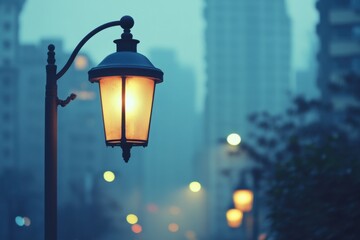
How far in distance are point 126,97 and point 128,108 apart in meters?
0.10

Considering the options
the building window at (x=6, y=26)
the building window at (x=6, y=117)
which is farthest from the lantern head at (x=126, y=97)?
the building window at (x=6, y=117)

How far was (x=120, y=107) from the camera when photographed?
907 centimetres

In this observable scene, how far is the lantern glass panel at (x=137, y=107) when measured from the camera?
29.8 ft

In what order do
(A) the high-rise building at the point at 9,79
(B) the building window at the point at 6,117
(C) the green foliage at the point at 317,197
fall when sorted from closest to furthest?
(C) the green foliage at the point at 317,197
(A) the high-rise building at the point at 9,79
(B) the building window at the point at 6,117

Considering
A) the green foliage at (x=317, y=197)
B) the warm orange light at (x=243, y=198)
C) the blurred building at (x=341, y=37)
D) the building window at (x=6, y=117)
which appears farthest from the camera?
the building window at (x=6, y=117)

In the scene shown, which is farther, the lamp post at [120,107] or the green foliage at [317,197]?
the green foliage at [317,197]

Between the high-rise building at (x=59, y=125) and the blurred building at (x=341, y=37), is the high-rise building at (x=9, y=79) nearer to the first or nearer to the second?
the high-rise building at (x=59, y=125)

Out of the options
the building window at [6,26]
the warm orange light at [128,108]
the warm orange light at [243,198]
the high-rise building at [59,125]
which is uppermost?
the building window at [6,26]

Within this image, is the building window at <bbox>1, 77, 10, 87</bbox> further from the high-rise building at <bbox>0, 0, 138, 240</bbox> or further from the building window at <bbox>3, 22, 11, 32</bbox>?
the building window at <bbox>3, 22, 11, 32</bbox>

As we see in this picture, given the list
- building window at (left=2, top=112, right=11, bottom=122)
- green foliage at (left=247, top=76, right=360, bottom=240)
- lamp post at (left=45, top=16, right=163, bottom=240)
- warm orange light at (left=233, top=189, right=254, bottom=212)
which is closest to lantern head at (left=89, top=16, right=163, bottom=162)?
lamp post at (left=45, top=16, right=163, bottom=240)

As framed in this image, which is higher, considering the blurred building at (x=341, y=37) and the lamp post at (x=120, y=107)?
the blurred building at (x=341, y=37)

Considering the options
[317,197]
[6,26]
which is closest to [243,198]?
[317,197]

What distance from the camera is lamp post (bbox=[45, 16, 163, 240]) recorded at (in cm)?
909

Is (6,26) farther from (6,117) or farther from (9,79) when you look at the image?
(6,117)
